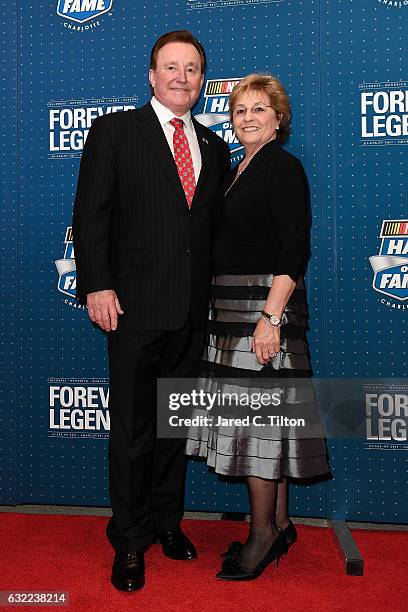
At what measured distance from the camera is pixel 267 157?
6.77ft

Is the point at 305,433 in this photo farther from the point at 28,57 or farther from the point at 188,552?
the point at 28,57

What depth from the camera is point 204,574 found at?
2086 mm

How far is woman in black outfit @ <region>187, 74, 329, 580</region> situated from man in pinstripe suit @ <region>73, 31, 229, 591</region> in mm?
118

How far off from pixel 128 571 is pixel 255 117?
1.52 m

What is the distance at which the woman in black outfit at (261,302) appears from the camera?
6.52 ft

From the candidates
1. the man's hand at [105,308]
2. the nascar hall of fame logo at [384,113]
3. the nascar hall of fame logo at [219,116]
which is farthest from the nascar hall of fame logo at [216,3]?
the man's hand at [105,308]

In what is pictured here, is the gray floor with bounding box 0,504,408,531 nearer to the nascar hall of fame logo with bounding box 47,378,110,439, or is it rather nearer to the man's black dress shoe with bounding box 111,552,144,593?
the nascar hall of fame logo with bounding box 47,378,110,439

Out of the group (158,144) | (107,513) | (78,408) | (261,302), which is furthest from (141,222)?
(107,513)

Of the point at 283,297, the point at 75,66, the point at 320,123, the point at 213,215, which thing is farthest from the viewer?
the point at 75,66

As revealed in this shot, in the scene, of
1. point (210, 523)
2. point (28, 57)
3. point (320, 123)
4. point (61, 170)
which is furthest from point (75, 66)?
point (210, 523)

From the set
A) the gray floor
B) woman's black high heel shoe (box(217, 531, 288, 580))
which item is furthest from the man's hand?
the gray floor

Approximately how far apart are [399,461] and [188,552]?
0.95 metres

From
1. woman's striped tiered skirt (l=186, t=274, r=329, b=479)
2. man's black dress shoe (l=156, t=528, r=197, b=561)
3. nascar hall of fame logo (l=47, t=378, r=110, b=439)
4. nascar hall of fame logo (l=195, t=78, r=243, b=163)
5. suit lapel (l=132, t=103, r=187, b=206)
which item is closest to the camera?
woman's striped tiered skirt (l=186, t=274, r=329, b=479)

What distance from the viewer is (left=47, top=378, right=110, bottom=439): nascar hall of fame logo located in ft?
9.03
